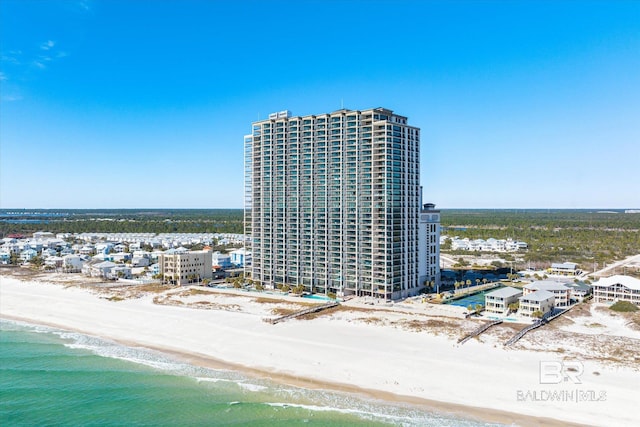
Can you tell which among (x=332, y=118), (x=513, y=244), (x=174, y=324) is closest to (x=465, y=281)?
(x=332, y=118)

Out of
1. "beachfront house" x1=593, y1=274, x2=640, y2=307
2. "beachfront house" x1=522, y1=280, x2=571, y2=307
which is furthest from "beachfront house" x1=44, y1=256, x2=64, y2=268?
"beachfront house" x1=593, y1=274, x2=640, y2=307

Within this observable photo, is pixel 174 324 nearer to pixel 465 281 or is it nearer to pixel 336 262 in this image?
pixel 336 262

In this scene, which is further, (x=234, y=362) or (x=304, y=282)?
(x=304, y=282)

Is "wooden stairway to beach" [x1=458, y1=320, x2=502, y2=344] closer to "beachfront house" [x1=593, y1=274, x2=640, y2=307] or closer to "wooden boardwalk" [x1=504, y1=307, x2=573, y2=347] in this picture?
"wooden boardwalk" [x1=504, y1=307, x2=573, y2=347]

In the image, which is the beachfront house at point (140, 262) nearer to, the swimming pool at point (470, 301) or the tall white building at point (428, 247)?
the tall white building at point (428, 247)

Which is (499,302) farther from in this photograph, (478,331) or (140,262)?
(140,262)

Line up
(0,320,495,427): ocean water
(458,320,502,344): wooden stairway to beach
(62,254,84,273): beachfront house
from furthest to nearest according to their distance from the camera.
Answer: (62,254,84,273): beachfront house
(458,320,502,344): wooden stairway to beach
(0,320,495,427): ocean water
